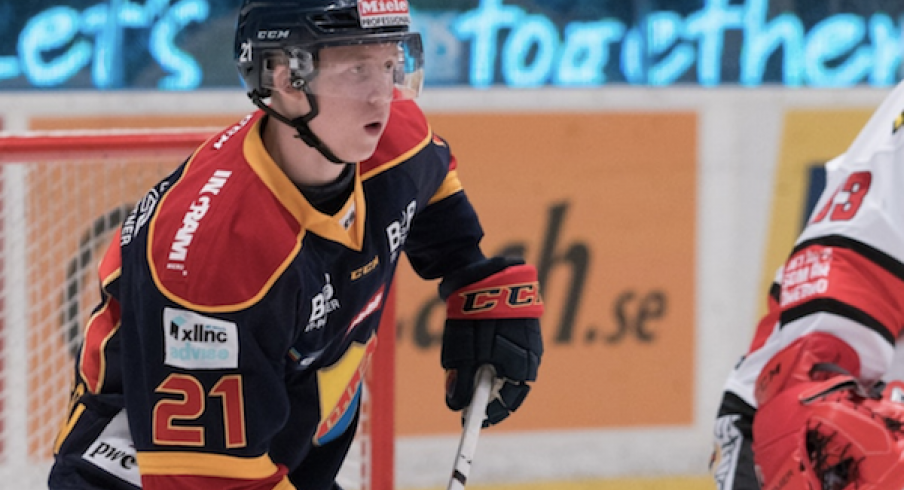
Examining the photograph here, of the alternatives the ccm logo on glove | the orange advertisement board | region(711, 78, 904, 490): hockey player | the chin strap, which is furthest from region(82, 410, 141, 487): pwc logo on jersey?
the orange advertisement board

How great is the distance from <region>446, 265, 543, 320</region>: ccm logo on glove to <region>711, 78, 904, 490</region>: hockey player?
12.7 inches

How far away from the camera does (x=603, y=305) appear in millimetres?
3453

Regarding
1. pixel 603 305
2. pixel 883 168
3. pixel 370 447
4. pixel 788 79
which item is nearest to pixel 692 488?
pixel 603 305

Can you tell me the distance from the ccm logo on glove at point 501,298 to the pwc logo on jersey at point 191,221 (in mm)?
530

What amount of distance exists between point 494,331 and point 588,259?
1543mm

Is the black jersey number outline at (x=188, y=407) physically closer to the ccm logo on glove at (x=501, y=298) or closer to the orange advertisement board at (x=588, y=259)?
the ccm logo on glove at (x=501, y=298)

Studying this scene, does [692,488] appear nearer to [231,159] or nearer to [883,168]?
[883,168]

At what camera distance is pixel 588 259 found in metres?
3.45

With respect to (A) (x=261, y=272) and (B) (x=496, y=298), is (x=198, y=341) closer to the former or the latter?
(A) (x=261, y=272)

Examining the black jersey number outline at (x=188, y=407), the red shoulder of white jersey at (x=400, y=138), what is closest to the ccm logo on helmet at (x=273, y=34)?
the red shoulder of white jersey at (x=400, y=138)

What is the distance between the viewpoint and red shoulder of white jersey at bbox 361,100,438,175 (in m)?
1.74

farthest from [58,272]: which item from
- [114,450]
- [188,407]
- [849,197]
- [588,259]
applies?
[588,259]

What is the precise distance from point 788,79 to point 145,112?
60.7 inches

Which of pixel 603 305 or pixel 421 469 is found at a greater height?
pixel 603 305
